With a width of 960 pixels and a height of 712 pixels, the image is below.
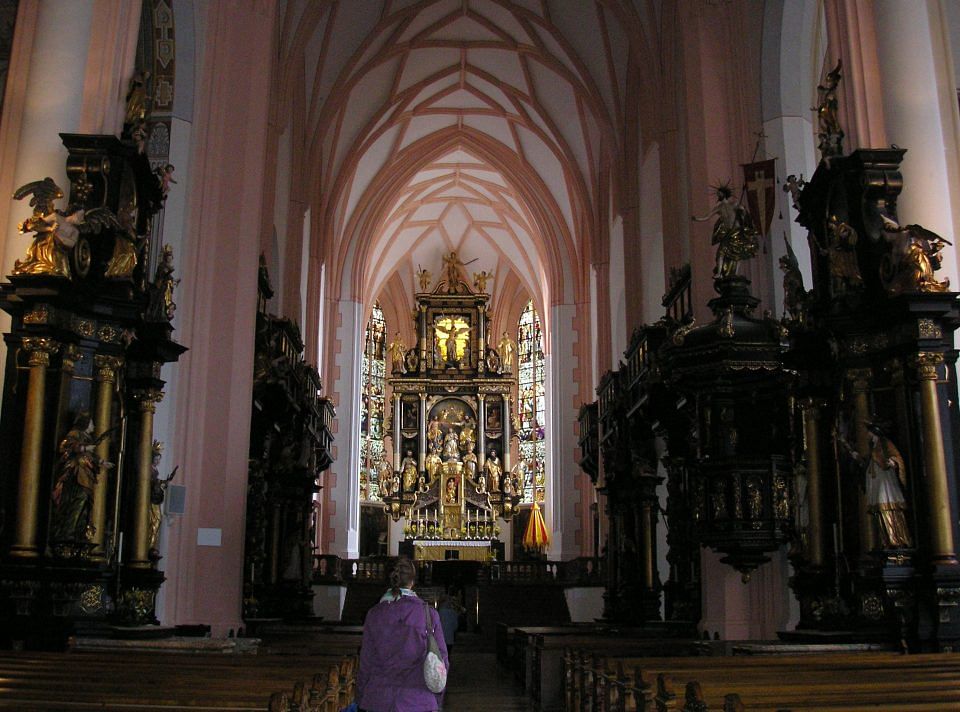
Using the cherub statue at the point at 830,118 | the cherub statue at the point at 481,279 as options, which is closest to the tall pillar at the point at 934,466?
the cherub statue at the point at 830,118

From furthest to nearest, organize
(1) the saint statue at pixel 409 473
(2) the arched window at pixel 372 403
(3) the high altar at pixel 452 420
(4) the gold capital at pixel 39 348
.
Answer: (1) the saint statue at pixel 409 473
(2) the arched window at pixel 372 403
(3) the high altar at pixel 452 420
(4) the gold capital at pixel 39 348

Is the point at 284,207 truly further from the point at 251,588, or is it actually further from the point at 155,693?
the point at 155,693

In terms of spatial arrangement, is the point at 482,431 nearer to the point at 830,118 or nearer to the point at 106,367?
the point at 830,118

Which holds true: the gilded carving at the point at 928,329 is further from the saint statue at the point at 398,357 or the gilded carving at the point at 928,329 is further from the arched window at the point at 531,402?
the saint statue at the point at 398,357

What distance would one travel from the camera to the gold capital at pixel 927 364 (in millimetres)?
7625

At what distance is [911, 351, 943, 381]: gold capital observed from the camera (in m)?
7.62

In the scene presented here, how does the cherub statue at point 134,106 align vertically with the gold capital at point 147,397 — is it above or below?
above

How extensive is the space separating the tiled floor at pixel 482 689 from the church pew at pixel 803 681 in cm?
337

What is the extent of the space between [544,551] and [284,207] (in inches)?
645

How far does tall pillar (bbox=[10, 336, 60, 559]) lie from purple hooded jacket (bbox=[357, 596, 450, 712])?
136 inches

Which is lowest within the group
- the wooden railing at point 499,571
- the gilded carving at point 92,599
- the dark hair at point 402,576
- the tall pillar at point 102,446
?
the gilded carving at point 92,599

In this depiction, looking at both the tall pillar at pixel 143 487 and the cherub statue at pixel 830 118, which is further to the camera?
the tall pillar at pixel 143 487

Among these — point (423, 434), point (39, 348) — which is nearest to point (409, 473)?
point (423, 434)

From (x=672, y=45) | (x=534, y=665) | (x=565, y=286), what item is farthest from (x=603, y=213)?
(x=534, y=665)
